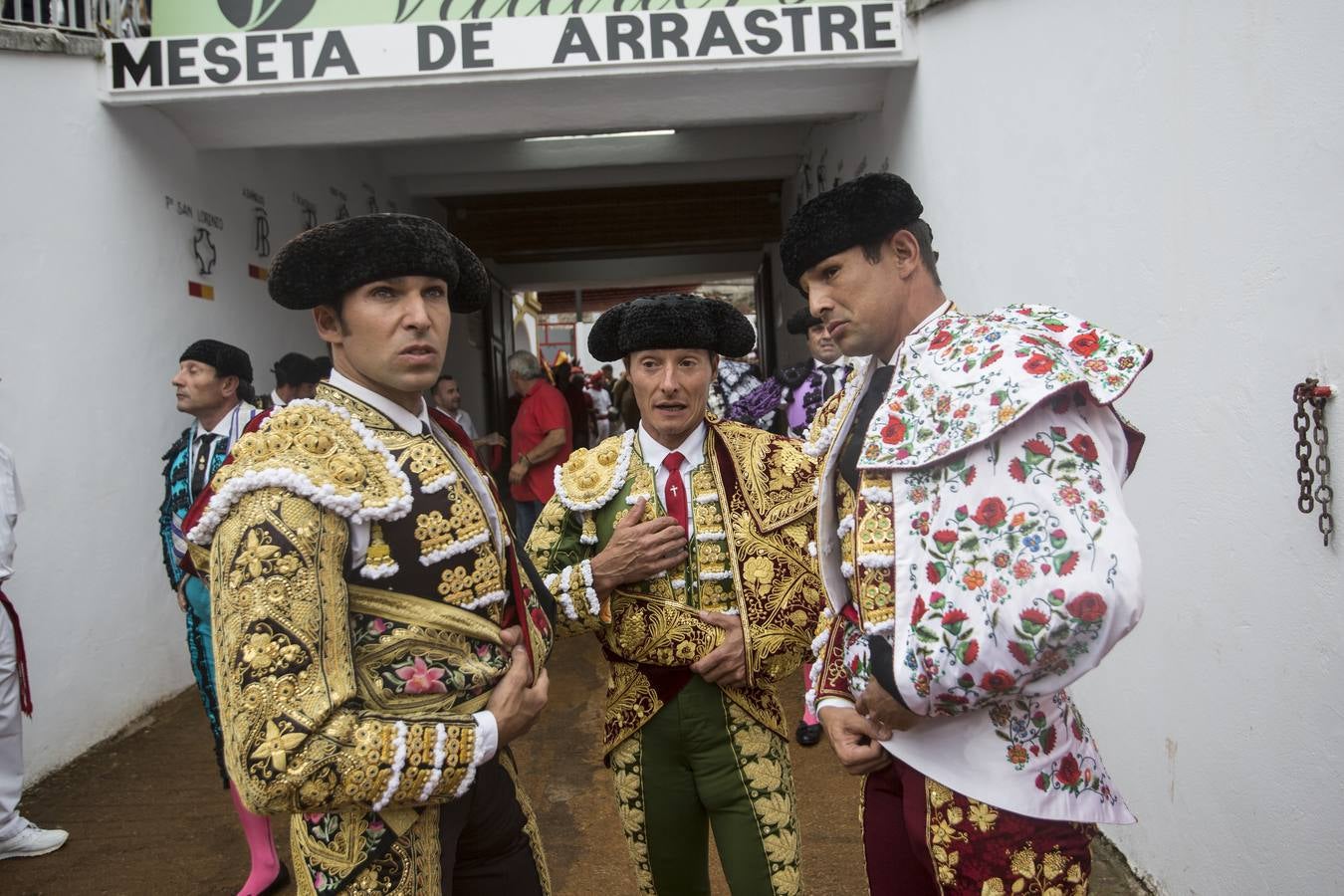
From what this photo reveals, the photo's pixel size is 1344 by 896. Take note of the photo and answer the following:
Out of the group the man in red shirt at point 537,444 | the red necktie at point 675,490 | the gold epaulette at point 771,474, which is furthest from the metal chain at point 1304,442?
the man in red shirt at point 537,444

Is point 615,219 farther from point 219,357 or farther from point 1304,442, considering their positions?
point 1304,442

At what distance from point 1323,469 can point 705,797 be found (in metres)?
1.55

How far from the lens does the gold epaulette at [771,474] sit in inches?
98.0

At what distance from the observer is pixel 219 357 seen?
151 inches

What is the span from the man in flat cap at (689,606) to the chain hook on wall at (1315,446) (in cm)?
107

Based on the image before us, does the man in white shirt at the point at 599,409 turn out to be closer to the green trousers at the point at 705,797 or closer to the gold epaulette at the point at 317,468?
the green trousers at the point at 705,797

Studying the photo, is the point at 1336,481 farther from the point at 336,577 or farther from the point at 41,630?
the point at 41,630

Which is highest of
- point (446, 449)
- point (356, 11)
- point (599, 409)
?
point (356, 11)

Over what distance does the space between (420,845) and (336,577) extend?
503 millimetres

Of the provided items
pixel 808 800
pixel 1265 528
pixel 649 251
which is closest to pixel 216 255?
pixel 808 800

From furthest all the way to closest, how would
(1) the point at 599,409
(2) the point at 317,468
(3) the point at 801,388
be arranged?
(1) the point at 599,409
(3) the point at 801,388
(2) the point at 317,468

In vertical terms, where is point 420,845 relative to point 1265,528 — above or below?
below

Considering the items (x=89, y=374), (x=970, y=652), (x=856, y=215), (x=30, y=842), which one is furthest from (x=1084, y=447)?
(x=89, y=374)

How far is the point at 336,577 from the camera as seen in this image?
153 centimetres
